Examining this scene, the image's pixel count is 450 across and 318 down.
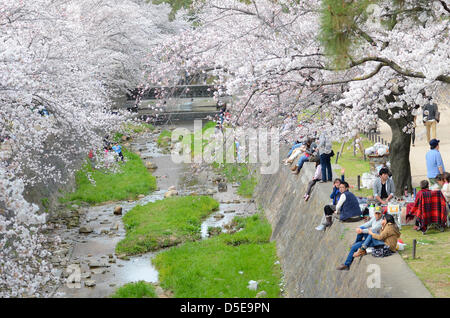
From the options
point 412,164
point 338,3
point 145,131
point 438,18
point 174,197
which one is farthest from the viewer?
point 145,131

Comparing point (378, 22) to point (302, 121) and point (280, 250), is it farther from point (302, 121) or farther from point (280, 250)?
point (280, 250)

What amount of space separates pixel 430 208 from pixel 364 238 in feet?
6.47

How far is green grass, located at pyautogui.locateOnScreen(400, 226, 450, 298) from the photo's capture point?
8016mm

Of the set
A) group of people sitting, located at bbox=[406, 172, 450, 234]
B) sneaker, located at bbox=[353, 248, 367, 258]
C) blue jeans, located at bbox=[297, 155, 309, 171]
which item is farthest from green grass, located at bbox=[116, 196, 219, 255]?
sneaker, located at bbox=[353, 248, 367, 258]

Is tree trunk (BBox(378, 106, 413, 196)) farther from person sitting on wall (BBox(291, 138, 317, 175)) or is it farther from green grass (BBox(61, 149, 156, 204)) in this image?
green grass (BBox(61, 149, 156, 204))

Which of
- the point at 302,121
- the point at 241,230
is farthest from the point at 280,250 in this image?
the point at 302,121

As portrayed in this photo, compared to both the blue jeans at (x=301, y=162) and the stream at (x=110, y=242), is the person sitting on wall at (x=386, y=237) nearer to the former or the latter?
the stream at (x=110, y=242)

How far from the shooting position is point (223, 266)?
45.1 ft

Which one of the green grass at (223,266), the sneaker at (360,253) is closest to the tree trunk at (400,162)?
the green grass at (223,266)

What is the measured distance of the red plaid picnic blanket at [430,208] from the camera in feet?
33.6

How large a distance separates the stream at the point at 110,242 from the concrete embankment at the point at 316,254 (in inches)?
78.4

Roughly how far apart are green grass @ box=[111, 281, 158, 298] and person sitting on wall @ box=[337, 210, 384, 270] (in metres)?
4.83
